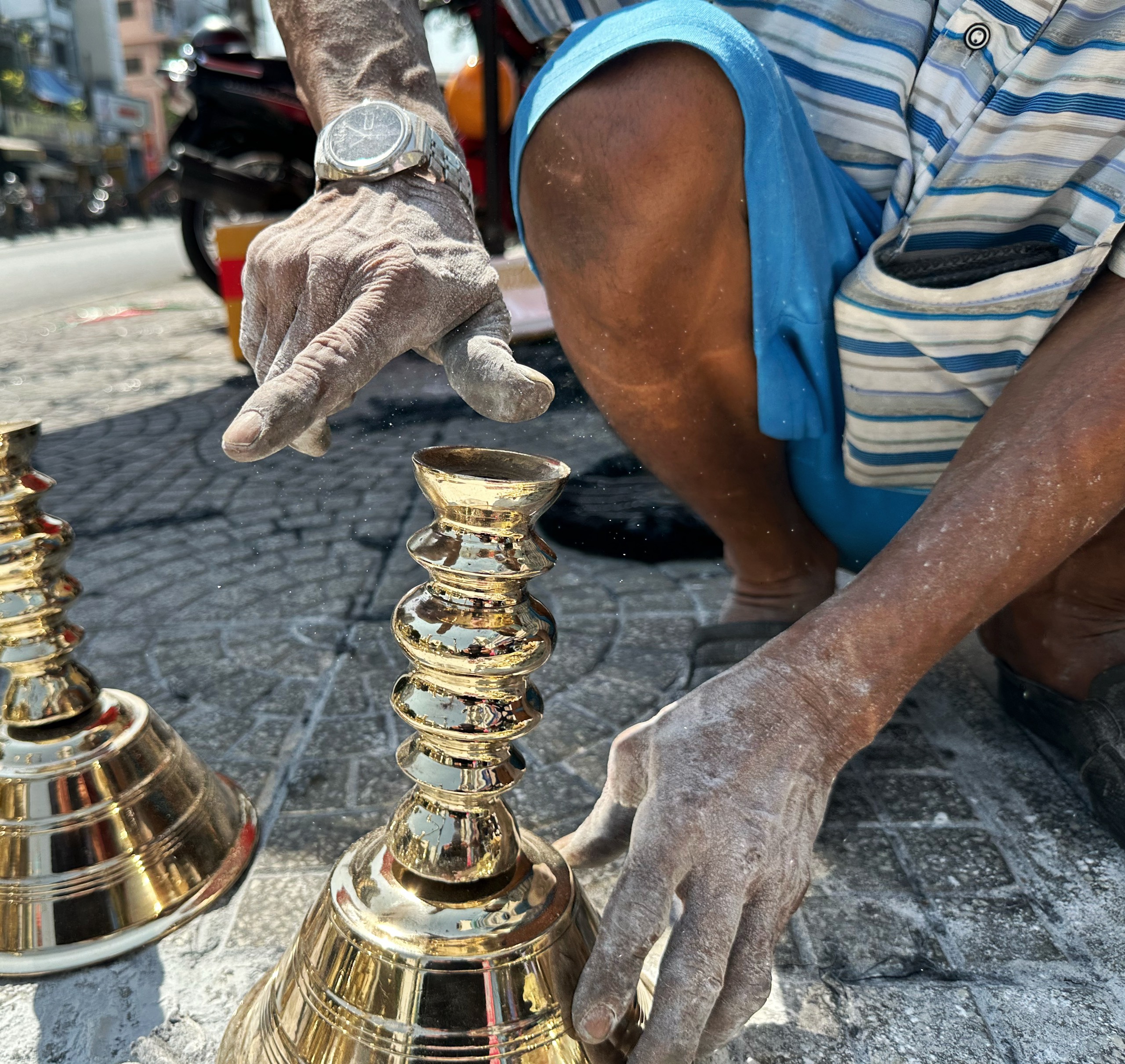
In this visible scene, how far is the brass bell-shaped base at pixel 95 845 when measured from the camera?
125cm

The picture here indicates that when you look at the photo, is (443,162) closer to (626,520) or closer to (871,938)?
(871,938)

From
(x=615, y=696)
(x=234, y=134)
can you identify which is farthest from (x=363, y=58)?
(x=234, y=134)

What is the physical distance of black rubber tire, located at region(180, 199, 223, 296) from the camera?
7.49 meters

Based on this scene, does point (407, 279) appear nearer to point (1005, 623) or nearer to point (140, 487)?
point (1005, 623)

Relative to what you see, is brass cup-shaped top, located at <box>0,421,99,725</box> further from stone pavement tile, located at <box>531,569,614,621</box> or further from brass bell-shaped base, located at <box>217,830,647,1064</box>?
stone pavement tile, located at <box>531,569,614,621</box>

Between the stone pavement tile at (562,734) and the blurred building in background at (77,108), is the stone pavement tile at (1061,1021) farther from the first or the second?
the blurred building in background at (77,108)

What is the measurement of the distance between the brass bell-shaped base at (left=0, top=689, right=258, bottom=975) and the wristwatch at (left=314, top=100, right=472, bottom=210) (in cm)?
86

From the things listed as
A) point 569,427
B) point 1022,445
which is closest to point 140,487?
point 569,427

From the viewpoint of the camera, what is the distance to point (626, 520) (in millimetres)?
2984

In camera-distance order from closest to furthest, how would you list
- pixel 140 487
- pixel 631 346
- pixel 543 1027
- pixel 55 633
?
pixel 543 1027 < pixel 55 633 < pixel 631 346 < pixel 140 487

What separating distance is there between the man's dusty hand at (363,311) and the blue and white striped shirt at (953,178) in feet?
2.56

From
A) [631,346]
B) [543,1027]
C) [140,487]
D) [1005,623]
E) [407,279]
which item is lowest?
[140,487]

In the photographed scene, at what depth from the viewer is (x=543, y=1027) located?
877 mm

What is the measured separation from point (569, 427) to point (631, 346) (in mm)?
309
